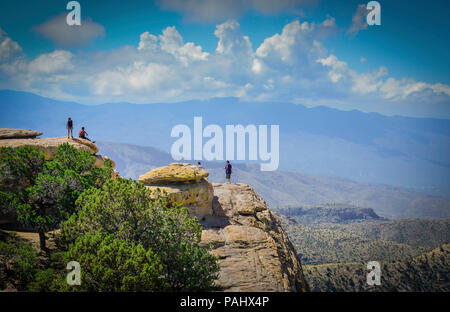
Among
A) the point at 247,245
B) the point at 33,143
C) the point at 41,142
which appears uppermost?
the point at 41,142

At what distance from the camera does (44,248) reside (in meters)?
27.4

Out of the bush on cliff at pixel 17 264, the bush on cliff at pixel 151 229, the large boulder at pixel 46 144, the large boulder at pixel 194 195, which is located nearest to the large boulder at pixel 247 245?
the large boulder at pixel 194 195

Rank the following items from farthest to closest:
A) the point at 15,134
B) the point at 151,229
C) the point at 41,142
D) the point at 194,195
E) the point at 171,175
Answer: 1. the point at 15,134
2. the point at 41,142
3. the point at 194,195
4. the point at 171,175
5. the point at 151,229

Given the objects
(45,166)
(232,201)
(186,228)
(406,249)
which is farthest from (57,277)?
(406,249)

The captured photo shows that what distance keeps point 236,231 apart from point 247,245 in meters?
2.36

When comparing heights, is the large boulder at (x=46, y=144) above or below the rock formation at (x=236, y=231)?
above

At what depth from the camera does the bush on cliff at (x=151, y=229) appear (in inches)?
895

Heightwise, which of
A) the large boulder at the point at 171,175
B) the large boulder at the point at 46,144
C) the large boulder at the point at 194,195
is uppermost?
the large boulder at the point at 46,144

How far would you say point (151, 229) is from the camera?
23969mm

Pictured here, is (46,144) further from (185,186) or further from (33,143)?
(185,186)

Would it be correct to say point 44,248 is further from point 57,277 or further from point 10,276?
point 57,277

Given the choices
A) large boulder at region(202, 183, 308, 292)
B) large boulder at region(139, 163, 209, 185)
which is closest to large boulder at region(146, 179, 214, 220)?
large boulder at region(139, 163, 209, 185)

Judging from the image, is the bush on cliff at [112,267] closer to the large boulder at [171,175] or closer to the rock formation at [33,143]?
Result: the large boulder at [171,175]

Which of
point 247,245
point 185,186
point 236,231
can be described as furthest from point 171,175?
point 247,245
